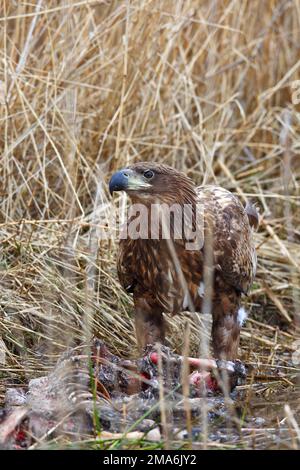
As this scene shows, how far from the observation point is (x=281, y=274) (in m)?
6.20

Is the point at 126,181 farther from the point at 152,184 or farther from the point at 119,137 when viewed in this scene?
the point at 119,137

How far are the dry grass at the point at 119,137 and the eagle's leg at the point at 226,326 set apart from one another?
266 millimetres

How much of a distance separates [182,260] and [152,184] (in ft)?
1.35

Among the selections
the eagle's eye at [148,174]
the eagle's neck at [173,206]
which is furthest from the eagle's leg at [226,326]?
the eagle's eye at [148,174]

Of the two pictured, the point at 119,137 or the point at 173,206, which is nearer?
the point at 173,206

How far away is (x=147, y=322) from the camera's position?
4.90 metres

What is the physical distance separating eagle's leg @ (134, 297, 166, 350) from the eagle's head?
574 millimetres

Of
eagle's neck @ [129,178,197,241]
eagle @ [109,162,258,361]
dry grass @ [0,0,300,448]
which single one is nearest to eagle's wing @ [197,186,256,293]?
eagle @ [109,162,258,361]

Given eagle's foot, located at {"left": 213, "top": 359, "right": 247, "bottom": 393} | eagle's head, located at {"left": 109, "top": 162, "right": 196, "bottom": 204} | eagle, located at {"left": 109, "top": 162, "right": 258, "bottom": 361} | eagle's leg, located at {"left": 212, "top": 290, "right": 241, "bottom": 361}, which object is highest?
eagle's head, located at {"left": 109, "top": 162, "right": 196, "bottom": 204}

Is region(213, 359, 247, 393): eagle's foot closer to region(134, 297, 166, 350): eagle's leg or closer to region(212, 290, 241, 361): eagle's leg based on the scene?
region(212, 290, 241, 361): eagle's leg

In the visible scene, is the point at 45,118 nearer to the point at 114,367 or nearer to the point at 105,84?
the point at 105,84

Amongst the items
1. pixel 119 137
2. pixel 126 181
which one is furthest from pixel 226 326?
pixel 119 137

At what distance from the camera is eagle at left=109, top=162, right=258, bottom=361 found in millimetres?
4613
